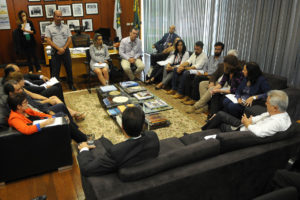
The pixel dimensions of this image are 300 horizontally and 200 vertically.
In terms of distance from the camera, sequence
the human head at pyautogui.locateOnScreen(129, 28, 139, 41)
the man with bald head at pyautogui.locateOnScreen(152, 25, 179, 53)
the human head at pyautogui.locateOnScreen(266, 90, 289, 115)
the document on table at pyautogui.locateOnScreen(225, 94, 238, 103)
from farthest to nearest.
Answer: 1. the man with bald head at pyautogui.locateOnScreen(152, 25, 179, 53)
2. the human head at pyautogui.locateOnScreen(129, 28, 139, 41)
3. the document on table at pyautogui.locateOnScreen(225, 94, 238, 103)
4. the human head at pyautogui.locateOnScreen(266, 90, 289, 115)

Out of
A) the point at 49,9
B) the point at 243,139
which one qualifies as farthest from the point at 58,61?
the point at 243,139

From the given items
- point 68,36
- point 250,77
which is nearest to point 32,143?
point 250,77

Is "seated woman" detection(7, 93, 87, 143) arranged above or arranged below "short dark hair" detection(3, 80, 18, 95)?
below

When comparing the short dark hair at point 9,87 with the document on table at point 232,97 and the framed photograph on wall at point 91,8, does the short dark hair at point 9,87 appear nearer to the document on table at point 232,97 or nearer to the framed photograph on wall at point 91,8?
the document on table at point 232,97

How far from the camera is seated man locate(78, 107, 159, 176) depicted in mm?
1704

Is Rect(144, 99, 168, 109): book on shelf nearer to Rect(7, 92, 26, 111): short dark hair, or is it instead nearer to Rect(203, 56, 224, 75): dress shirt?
Rect(203, 56, 224, 75): dress shirt

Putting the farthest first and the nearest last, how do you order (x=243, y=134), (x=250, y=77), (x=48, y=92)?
1. (x=48, y=92)
2. (x=250, y=77)
3. (x=243, y=134)

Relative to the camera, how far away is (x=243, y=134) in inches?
83.2

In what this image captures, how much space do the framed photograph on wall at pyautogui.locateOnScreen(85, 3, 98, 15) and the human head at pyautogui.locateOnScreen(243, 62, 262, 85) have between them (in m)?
6.74

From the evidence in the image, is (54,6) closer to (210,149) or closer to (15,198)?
(15,198)

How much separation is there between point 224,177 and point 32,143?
6.46 feet

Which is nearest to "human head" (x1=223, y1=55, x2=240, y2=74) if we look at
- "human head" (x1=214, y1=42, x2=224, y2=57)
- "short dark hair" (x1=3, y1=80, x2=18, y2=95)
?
"human head" (x1=214, y1=42, x2=224, y2=57)

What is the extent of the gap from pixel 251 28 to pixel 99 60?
329cm

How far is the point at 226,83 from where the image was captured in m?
4.11
